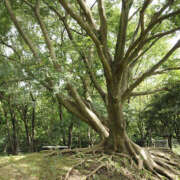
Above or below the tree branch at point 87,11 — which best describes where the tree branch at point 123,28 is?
below

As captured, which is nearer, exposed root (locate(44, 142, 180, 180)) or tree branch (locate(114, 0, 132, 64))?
tree branch (locate(114, 0, 132, 64))

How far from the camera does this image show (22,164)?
4.55 m

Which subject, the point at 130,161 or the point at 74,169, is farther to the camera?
the point at 130,161

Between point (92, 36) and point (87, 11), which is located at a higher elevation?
point (87, 11)

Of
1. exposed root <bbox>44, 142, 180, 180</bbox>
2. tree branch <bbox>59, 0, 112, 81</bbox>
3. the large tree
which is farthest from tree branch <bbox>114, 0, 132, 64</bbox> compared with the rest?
exposed root <bbox>44, 142, 180, 180</bbox>

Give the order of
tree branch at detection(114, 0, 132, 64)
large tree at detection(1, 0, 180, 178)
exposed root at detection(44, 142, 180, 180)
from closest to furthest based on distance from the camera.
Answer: large tree at detection(1, 0, 180, 178) → tree branch at detection(114, 0, 132, 64) → exposed root at detection(44, 142, 180, 180)

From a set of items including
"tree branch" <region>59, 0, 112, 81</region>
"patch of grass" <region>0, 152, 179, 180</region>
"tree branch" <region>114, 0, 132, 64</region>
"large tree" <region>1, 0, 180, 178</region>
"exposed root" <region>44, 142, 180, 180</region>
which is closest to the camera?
"tree branch" <region>59, 0, 112, 81</region>

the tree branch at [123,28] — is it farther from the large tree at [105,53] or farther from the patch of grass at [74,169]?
the patch of grass at [74,169]

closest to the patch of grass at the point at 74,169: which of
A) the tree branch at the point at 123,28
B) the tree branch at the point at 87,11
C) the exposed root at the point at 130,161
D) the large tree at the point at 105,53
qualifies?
the exposed root at the point at 130,161

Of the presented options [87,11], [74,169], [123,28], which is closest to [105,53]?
[123,28]

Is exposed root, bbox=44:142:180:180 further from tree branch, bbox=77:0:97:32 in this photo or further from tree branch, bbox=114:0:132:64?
tree branch, bbox=77:0:97:32

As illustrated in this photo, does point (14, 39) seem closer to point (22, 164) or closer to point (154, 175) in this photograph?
point (22, 164)

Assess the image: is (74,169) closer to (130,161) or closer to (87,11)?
(130,161)

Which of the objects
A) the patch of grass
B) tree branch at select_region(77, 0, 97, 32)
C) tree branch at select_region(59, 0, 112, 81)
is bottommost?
the patch of grass
